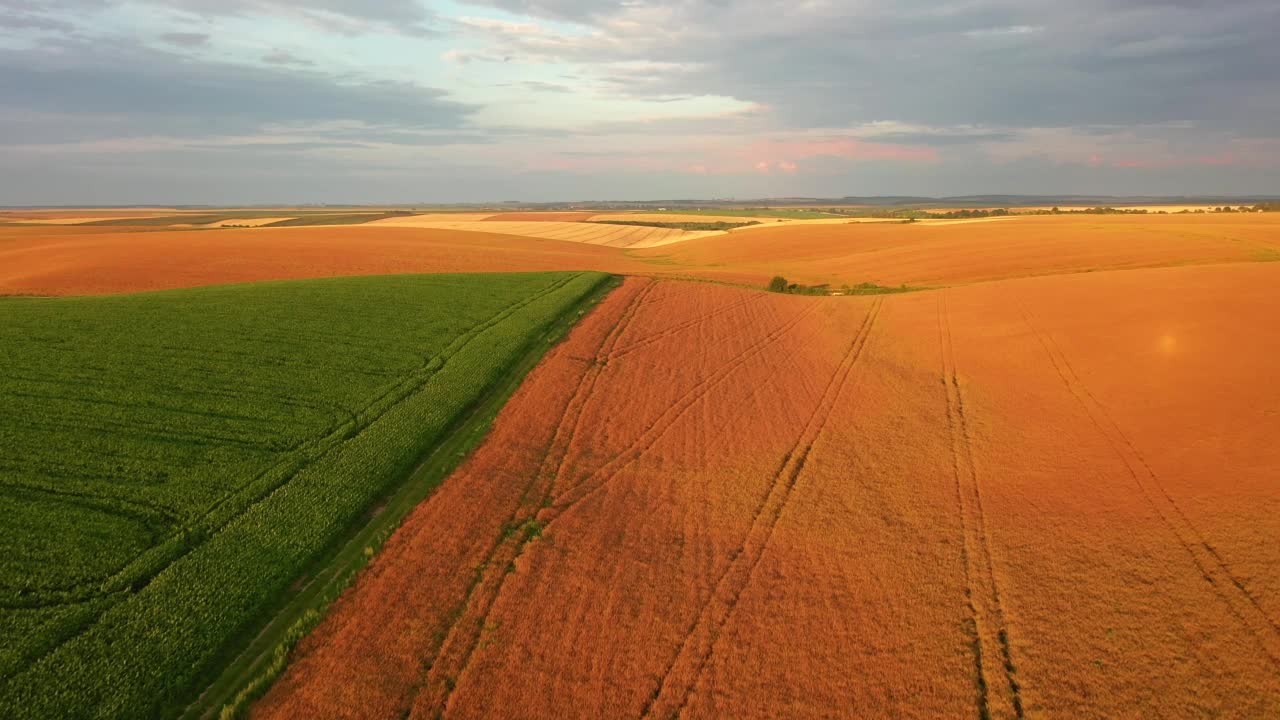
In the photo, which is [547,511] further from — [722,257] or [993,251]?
[722,257]

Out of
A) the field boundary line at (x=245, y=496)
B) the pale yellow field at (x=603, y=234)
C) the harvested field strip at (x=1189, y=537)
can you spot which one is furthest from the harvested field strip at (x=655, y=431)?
the pale yellow field at (x=603, y=234)

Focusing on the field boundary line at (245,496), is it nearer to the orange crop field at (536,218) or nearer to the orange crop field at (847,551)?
the orange crop field at (847,551)

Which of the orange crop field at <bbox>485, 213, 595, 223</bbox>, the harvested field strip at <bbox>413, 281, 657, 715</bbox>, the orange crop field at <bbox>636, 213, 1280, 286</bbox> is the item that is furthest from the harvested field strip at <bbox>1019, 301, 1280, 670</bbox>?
the orange crop field at <bbox>485, 213, 595, 223</bbox>

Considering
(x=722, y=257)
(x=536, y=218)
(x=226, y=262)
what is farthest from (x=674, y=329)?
(x=536, y=218)

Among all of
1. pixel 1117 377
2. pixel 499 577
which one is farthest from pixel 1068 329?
pixel 499 577

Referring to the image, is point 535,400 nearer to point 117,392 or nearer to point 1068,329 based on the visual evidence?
point 117,392
